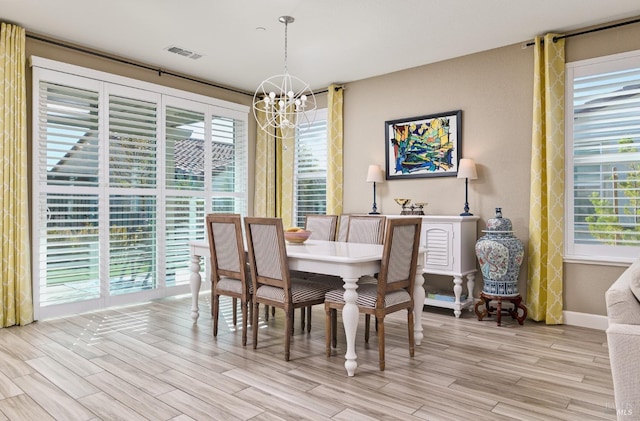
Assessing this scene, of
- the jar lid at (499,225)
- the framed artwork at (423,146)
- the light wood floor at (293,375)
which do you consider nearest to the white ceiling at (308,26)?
the framed artwork at (423,146)

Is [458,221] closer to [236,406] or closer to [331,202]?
[331,202]

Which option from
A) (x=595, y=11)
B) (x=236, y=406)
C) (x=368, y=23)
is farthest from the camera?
(x=368, y=23)

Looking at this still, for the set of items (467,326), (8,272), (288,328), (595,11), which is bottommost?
(467,326)

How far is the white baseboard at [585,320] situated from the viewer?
3758 millimetres

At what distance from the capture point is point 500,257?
151 inches

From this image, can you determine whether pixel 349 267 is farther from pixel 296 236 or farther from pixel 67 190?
pixel 67 190

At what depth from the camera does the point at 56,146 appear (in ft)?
13.5

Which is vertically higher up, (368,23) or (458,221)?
(368,23)

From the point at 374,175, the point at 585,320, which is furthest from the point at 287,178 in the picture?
the point at 585,320

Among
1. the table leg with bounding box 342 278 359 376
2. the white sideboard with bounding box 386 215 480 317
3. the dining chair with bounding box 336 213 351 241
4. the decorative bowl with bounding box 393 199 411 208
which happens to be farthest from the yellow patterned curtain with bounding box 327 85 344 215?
the table leg with bounding box 342 278 359 376

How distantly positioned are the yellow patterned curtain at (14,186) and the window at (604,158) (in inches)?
191

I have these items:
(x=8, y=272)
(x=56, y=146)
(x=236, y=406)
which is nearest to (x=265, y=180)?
(x=56, y=146)

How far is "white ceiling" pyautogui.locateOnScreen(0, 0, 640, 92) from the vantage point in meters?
3.47

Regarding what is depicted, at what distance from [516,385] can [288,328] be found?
4.68 ft
